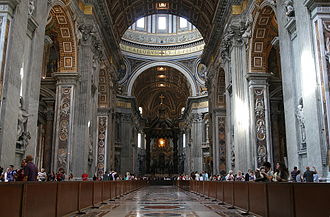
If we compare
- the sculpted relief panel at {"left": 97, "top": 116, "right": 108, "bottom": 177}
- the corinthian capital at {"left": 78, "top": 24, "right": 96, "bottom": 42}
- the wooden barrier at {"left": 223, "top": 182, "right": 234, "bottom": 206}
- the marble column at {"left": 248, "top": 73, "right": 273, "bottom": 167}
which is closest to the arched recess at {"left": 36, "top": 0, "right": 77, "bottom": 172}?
the corinthian capital at {"left": 78, "top": 24, "right": 96, "bottom": 42}

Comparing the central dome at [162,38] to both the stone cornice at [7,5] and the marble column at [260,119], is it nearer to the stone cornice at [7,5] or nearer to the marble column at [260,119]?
the marble column at [260,119]

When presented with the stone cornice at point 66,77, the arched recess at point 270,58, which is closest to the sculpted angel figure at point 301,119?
the arched recess at point 270,58

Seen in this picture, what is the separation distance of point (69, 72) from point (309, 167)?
366 inches

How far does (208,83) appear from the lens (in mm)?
23047

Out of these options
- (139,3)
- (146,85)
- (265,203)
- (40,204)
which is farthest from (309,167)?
(146,85)

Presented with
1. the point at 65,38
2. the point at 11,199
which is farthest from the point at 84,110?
the point at 11,199

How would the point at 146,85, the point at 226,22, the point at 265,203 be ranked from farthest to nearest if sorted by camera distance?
the point at 146,85, the point at 226,22, the point at 265,203

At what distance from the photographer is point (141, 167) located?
4334 centimetres

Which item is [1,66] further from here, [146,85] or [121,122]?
[146,85]

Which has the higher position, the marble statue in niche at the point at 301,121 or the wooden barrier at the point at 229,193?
the marble statue in niche at the point at 301,121

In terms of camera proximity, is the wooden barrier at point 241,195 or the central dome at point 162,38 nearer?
the wooden barrier at point 241,195

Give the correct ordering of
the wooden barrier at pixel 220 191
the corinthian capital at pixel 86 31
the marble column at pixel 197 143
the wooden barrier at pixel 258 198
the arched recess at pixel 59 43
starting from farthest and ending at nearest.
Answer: the marble column at pixel 197 143
the corinthian capital at pixel 86 31
the arched recess at pixel 59 43
the wooden barrier at pixel 220 191
the wooden barrier at pixel 258 198

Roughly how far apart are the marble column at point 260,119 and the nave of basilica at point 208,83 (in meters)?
0.04

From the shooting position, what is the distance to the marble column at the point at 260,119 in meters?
12.6
